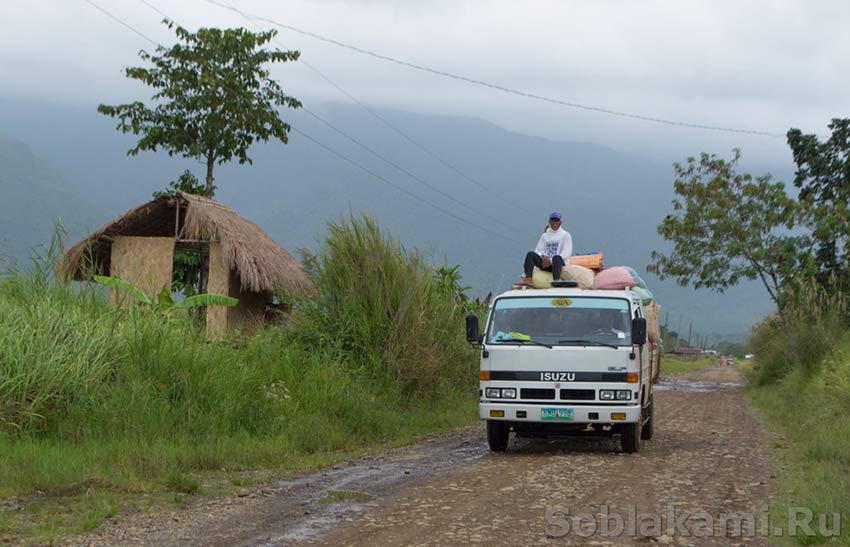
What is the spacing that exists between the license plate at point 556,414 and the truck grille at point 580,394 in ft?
0.52

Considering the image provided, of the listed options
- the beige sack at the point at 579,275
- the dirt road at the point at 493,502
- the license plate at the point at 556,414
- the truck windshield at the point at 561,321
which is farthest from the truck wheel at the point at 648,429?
the license plate at the point at 556,414

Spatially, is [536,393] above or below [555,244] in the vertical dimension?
below

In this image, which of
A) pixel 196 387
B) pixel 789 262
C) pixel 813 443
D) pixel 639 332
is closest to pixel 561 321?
pixel 639 332

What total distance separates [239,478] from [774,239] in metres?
28.3

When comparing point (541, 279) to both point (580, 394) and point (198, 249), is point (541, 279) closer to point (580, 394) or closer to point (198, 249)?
point (580, 394)

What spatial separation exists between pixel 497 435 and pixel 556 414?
3.51ft

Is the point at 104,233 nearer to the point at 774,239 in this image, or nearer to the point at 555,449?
the point at 555,449

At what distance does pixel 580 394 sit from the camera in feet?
40.8

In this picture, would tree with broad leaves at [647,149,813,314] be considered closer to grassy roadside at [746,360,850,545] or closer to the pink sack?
grassy roadside at [746,360,850,545]

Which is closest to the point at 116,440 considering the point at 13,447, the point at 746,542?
the point at 13,447

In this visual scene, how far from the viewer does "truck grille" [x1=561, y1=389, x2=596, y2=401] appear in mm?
12422

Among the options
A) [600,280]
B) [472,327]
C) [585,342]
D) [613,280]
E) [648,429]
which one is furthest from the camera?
[648,429]

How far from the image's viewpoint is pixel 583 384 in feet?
40.8

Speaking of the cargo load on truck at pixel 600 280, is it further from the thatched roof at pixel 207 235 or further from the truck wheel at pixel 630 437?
the thatched roof at pixel 207 235
